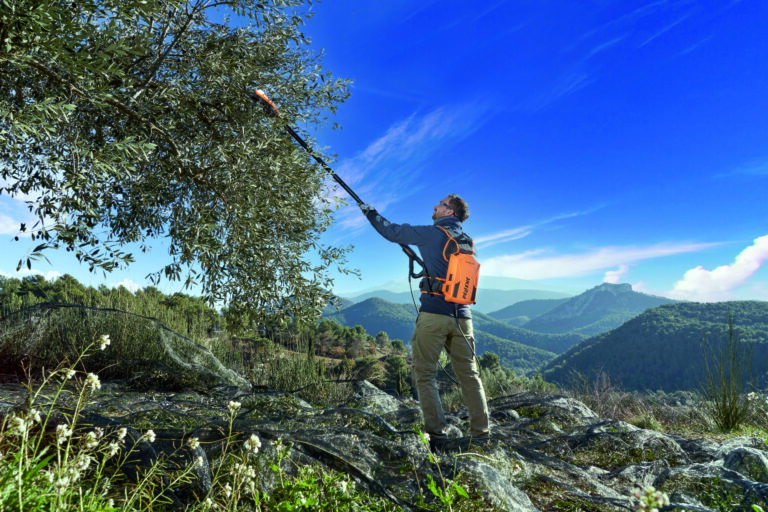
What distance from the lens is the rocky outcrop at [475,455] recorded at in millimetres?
3061

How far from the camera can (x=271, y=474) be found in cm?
289

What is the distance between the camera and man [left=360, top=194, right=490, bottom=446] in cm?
509

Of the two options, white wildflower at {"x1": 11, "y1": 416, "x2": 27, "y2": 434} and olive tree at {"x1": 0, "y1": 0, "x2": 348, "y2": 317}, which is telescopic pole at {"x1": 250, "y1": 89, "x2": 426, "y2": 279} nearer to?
olive tree at {"x1": 0, "y1": 0, "x2": 348, "y2": 317}

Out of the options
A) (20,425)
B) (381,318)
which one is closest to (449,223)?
(20,425)

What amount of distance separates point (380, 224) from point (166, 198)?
4420mm

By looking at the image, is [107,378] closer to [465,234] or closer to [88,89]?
[88,89]

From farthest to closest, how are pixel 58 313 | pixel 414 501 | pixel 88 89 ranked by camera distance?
pixel 58 313
pixel 88 89
pixel 414 501

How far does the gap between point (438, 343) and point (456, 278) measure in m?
0.83

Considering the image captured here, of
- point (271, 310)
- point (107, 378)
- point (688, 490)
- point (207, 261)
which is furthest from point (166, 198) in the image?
point (688, 490)

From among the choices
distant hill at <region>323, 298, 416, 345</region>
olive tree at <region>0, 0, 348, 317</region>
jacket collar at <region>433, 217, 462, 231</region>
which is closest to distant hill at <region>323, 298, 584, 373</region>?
distant hill at <region>323, 298, 416, 345</region>

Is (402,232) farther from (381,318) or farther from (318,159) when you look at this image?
(381,318)

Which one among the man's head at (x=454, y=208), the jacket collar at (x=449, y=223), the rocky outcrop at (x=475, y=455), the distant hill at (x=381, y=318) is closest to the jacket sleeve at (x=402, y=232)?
the jacket collar at (x=449, y=223)

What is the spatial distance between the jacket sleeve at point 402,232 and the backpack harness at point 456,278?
257 millimetres

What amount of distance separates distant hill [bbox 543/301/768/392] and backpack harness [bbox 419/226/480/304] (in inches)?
3383
